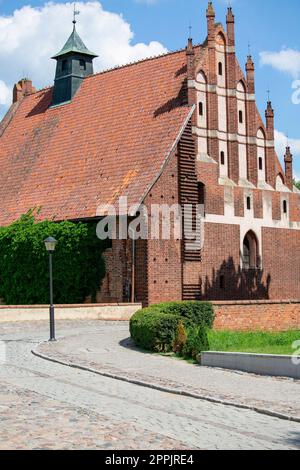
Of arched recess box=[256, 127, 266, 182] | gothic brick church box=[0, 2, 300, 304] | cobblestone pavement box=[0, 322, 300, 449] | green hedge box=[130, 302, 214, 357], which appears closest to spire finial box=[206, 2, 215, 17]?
gothic brick church box=[0, 2, 300, 304]

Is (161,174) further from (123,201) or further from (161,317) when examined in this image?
Result: (161,317)

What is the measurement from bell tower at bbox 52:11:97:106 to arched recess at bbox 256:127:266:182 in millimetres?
10133

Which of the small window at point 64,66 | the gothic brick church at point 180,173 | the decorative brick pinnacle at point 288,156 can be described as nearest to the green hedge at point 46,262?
the gothic brick church at point 180,173

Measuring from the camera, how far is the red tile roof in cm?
2981

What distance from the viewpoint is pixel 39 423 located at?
9.44 meters

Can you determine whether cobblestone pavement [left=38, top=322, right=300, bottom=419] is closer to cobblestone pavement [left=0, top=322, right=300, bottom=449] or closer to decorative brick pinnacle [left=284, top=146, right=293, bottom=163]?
cobblestone pavement [left=0, top=322, right=300, bottom=449]

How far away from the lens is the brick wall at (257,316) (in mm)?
23359

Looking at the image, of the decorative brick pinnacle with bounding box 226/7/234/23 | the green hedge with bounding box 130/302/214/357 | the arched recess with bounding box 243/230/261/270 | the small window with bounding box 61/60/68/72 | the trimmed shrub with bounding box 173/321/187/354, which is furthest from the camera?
the small window with bounding box 61/60/68/72

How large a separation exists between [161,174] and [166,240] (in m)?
2.58

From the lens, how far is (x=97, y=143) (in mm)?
33125

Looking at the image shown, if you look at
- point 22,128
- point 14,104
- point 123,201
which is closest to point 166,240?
point 123,201

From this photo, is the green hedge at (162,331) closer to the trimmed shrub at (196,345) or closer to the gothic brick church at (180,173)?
the trimmed shrub at (196,345)

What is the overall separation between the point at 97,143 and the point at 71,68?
6.57 metres
